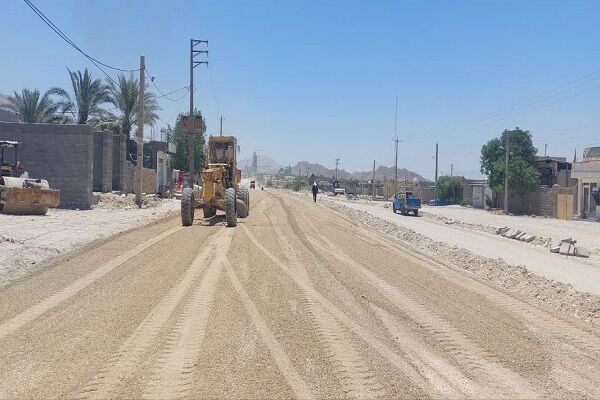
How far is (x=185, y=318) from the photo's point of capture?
31.8 ft

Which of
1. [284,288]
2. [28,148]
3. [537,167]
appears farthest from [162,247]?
[537,167]

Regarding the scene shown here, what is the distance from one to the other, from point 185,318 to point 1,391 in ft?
11.5

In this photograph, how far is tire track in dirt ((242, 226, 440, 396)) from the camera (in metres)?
6.96

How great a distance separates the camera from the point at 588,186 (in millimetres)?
48875

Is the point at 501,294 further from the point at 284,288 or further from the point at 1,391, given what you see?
the point at 1,391

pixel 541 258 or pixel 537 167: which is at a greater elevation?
pixel 537 167

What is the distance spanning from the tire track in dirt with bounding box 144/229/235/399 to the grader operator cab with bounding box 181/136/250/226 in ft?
44.3

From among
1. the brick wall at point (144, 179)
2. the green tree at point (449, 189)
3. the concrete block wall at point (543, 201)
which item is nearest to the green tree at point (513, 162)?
the concrete block wall at point (543, 201)

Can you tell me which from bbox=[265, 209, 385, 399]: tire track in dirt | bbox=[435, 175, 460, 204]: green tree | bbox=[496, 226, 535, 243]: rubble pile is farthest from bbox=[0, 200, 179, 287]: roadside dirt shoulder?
bbox=[435, 175, 460, 204]: green tree

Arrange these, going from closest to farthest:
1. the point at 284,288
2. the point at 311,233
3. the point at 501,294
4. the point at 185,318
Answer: the point at 185,318
the point at 284,288
the point at 501,294
the point at 311,233

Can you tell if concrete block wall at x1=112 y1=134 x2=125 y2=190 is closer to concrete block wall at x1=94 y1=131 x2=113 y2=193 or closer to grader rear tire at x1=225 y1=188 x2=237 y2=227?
concrete block wall at x1=94 y1=131 x2=113 y2=193

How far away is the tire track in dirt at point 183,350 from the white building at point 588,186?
41182 millimetres

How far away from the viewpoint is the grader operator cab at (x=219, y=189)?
26.2 m

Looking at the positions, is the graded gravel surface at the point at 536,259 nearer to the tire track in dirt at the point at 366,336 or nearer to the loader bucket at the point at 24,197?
the tire track in dirt at the point at 366,336
